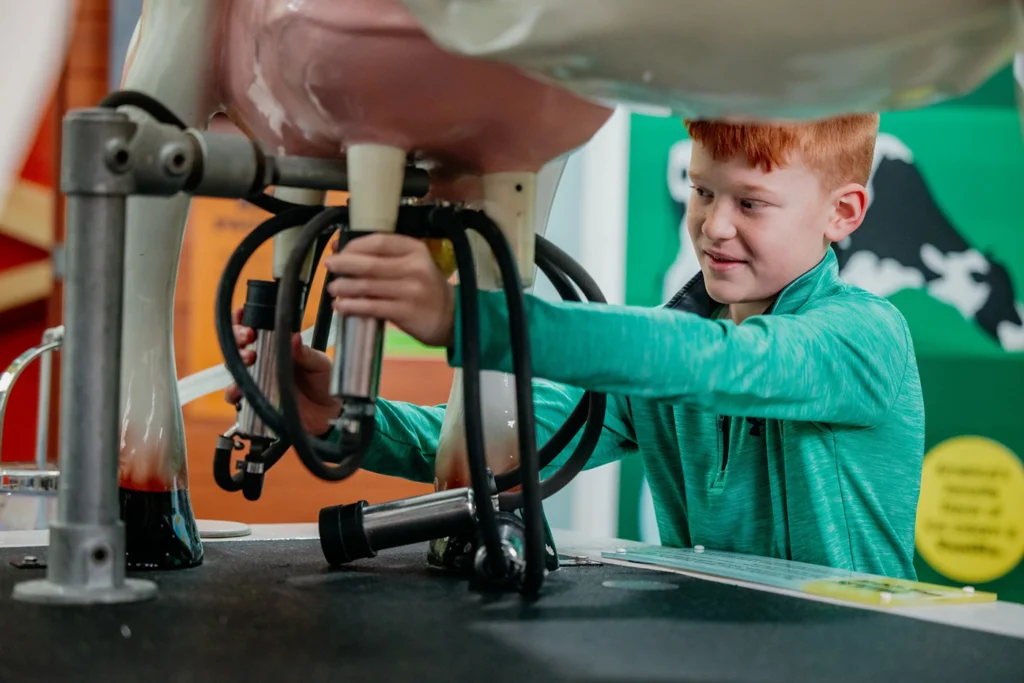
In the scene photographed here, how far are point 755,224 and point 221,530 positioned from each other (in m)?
0.46

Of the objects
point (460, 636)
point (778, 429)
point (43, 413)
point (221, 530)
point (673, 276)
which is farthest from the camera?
point (673, 276)

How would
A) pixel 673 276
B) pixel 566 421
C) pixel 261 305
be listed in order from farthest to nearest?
pixel 673 276
pixel 566 421
pixel 261 305

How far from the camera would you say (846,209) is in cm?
98

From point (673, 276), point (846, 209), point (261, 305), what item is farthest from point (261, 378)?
point (673, 276)

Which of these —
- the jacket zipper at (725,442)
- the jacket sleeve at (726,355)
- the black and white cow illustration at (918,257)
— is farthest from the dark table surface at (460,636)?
the black and white cow illustration at (918,257)

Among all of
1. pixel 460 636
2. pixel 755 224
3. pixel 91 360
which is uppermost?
pixel 755 224

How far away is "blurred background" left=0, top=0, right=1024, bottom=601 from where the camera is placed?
187 cm

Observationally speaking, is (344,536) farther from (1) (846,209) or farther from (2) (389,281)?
(1) (846,209)

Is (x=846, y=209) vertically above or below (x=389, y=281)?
above

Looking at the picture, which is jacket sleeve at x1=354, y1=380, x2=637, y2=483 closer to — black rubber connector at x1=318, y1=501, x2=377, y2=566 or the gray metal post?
black rubber connector at x1=318, y1=501, x2=377, y2=566

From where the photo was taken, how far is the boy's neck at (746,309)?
39.2 inches

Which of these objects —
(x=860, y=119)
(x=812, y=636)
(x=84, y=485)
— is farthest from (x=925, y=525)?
(x=84, y=485)

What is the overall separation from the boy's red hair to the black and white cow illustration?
0.92 meters

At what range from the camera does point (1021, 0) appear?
39 cm
